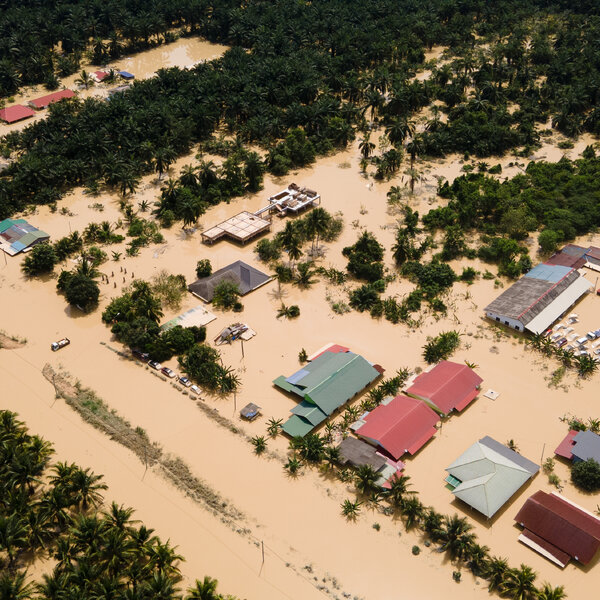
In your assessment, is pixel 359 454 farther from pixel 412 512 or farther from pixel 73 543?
pixel 73 543

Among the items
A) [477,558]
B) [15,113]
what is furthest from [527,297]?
[15,113]

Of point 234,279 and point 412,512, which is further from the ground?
point 234,279

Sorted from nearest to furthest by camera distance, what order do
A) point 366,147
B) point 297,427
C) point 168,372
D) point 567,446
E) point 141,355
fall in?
1. point 567,446
2. point 297,427
3. point 168,372
4. point 141,355
5. point 366,147

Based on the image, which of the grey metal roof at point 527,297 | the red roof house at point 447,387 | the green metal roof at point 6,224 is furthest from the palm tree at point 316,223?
the green metal roof at point 6,224

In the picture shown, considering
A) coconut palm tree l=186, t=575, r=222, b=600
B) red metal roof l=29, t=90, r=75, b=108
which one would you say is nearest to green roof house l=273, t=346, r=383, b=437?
coconut palm tree l=186, t=575, r=222, b=600

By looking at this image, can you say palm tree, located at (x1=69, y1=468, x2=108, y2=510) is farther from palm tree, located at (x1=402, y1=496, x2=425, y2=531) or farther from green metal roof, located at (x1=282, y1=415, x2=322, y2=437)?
palm tree, located at (x1=402, y1=496, x2=425, y2=531)

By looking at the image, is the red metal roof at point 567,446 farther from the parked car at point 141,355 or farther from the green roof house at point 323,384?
the parked car at point 141,355

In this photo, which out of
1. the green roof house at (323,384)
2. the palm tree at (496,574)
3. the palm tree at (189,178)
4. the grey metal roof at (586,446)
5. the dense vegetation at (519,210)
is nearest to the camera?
the palm tree at (496,574)
